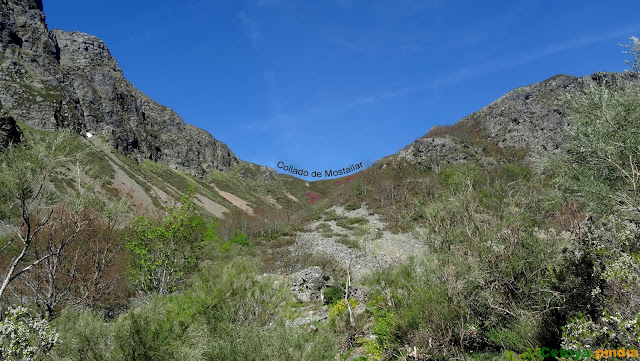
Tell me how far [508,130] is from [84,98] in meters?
129

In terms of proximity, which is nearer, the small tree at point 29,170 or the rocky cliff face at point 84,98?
the small tree at point 29,170

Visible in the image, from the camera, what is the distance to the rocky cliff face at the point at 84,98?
80.4m

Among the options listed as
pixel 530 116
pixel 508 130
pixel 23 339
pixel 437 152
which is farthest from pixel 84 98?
pixel 23 339

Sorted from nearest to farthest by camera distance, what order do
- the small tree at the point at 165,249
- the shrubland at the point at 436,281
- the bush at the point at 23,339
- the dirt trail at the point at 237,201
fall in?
1. the bush at the point at 23,339
2. the shrubland at the point at 436,281
3. the small tree at the point at 165,249
4. the dirt trail at the point at 237,201

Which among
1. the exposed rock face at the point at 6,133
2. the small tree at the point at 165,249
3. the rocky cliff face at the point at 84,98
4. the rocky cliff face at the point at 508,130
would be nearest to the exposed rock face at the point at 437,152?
the rocky cliff face at the point at 508,130

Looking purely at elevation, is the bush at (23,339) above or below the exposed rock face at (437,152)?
below

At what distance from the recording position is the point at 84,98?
113500mm

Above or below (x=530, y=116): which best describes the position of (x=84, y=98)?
above

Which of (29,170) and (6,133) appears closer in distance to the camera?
(29,170)

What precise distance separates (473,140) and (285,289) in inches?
2316

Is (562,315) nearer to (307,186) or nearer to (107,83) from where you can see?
(107,83)

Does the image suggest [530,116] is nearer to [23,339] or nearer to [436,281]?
[436,281]

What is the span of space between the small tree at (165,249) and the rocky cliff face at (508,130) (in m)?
43.5

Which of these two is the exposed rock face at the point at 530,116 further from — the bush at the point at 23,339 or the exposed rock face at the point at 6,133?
the exposed rock face at the point at 6,133
